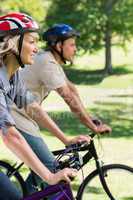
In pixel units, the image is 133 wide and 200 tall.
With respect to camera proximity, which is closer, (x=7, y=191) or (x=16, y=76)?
(x=7, y=191)

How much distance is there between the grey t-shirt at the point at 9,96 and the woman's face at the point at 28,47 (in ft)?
0.47

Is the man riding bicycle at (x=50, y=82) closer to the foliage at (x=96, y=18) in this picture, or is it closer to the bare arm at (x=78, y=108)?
the bare arm at (x=78, y=108)

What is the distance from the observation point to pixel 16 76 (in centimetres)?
375

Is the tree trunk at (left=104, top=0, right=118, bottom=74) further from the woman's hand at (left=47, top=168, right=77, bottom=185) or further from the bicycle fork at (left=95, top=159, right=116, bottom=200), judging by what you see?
the woman's hand at (left=47, top=168, right=77, bottom=185)

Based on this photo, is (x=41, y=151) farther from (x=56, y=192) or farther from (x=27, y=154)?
(x=27, y=154)

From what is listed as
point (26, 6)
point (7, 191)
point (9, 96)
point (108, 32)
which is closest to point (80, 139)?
point (9, 96)

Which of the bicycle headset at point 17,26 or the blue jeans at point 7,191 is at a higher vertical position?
the bicycle headset at point 17,26

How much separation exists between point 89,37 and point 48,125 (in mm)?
21346

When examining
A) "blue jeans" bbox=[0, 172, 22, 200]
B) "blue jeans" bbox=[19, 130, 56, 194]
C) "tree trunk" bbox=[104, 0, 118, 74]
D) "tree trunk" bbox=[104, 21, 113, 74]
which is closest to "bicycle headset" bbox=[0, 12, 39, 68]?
"blue jeans" bbox=[0, 172, 22, 200]

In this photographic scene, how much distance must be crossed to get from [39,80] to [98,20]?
67.8 feet

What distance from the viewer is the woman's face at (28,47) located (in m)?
3.46

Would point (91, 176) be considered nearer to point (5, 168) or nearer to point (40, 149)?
point (40, 149)

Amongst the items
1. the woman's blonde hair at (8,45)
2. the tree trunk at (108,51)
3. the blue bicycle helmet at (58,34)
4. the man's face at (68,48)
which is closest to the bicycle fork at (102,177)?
the man's face at (68,48)

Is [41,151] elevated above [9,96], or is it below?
below
